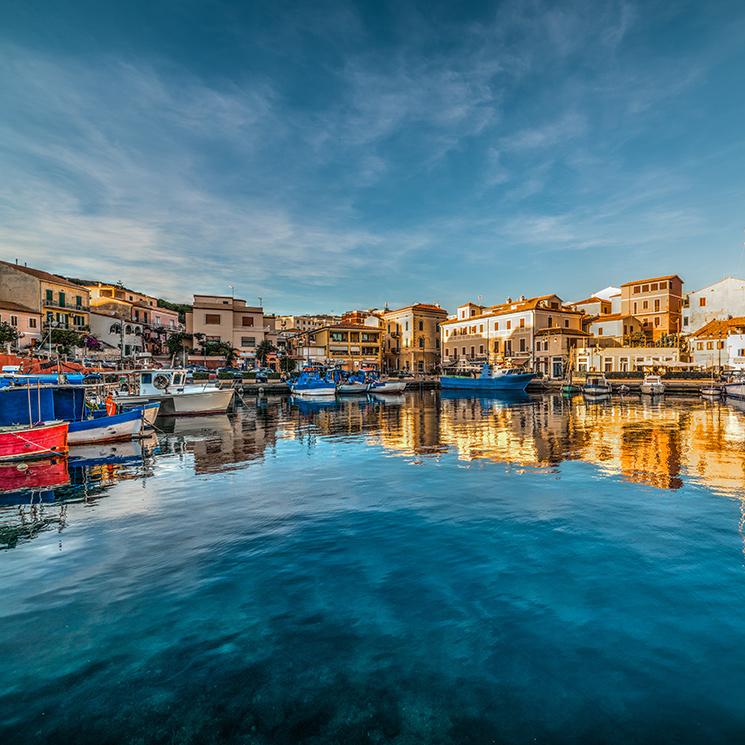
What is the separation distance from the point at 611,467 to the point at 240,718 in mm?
12798

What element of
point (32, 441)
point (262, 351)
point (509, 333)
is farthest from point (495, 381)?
point (32, 441)

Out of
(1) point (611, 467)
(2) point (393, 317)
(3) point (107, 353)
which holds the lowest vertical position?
(1) point (611, 467)

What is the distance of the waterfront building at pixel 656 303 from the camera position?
2544 inches

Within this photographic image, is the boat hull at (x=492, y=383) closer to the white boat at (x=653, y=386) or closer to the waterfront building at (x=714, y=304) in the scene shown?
the white boat at (x=653, y=386)

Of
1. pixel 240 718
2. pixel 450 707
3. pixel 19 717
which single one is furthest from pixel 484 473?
pixel 19 717

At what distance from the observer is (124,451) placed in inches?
666

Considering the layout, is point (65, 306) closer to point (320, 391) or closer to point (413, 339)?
point (320, 391)

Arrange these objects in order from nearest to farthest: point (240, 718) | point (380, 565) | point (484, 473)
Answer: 1. point (240, 718)
2. point (380, 565)
3. point (484, 473)

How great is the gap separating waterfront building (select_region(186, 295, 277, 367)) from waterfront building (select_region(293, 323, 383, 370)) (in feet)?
24.3

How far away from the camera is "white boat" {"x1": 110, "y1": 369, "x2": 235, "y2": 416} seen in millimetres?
30837

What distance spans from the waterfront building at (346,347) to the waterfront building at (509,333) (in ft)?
46.0

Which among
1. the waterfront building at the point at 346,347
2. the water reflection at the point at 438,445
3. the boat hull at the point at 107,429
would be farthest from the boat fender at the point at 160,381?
the waterfront building at the point at 346,347

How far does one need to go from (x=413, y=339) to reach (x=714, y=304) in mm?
45312

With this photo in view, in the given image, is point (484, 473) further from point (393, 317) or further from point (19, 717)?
point (393, 317)
